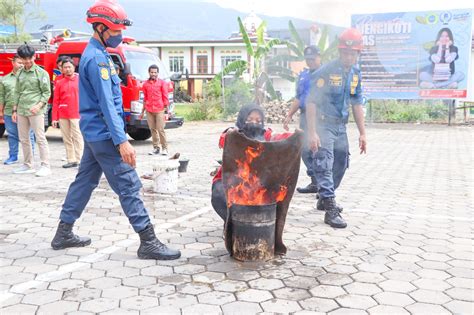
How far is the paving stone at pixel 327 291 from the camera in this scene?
321cm

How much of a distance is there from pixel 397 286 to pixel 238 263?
117cm

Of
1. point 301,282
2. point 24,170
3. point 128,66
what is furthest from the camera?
point 128,66

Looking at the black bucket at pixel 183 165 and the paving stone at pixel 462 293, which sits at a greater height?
the black bucket at pixel 183 165

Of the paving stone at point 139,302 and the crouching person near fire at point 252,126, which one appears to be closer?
the paving stone at point 139,302

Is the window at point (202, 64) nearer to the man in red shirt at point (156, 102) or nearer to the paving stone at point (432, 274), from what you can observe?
the man in red shirt at point (156, 102)

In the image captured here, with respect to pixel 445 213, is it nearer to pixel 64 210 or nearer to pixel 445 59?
pixel 64 210

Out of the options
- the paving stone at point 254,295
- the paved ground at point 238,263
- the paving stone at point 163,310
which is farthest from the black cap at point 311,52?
the paving stone at point 163,310

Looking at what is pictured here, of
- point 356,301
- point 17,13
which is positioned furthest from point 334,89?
point 17,13

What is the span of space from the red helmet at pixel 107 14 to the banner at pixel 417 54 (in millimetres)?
15378

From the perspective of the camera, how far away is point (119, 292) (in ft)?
10.7

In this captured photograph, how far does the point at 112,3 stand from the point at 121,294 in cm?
209

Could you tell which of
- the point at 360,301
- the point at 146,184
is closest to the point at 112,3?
the point at 360,301

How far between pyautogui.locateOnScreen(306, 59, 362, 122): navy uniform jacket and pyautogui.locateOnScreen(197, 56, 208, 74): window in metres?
42.1

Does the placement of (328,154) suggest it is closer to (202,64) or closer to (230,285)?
(230,285)
